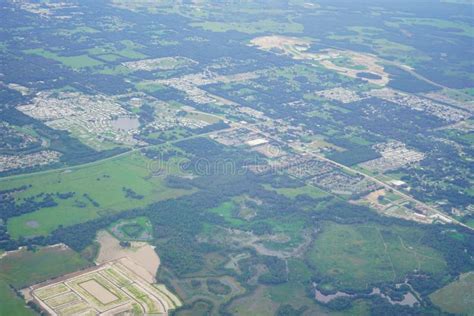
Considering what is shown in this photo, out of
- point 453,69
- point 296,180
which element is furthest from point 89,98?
point 453,69

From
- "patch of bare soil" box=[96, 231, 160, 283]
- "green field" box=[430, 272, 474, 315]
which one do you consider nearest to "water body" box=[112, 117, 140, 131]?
"patch of bare soil" box=[96, 231, 160, 283]

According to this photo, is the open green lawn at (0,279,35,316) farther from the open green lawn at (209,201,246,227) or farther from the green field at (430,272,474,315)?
the green field at (430,272,474,315)

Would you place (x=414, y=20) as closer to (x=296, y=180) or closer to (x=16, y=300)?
(x=296, y=180)

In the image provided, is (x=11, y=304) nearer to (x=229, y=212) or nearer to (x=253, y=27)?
(x=229, y=212)

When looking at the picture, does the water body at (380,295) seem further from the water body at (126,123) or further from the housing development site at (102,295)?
the water body at (126,123)

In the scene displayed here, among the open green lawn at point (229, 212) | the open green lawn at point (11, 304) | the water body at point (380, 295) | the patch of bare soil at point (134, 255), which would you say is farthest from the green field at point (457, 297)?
the open green lawn at point (11, 304)
